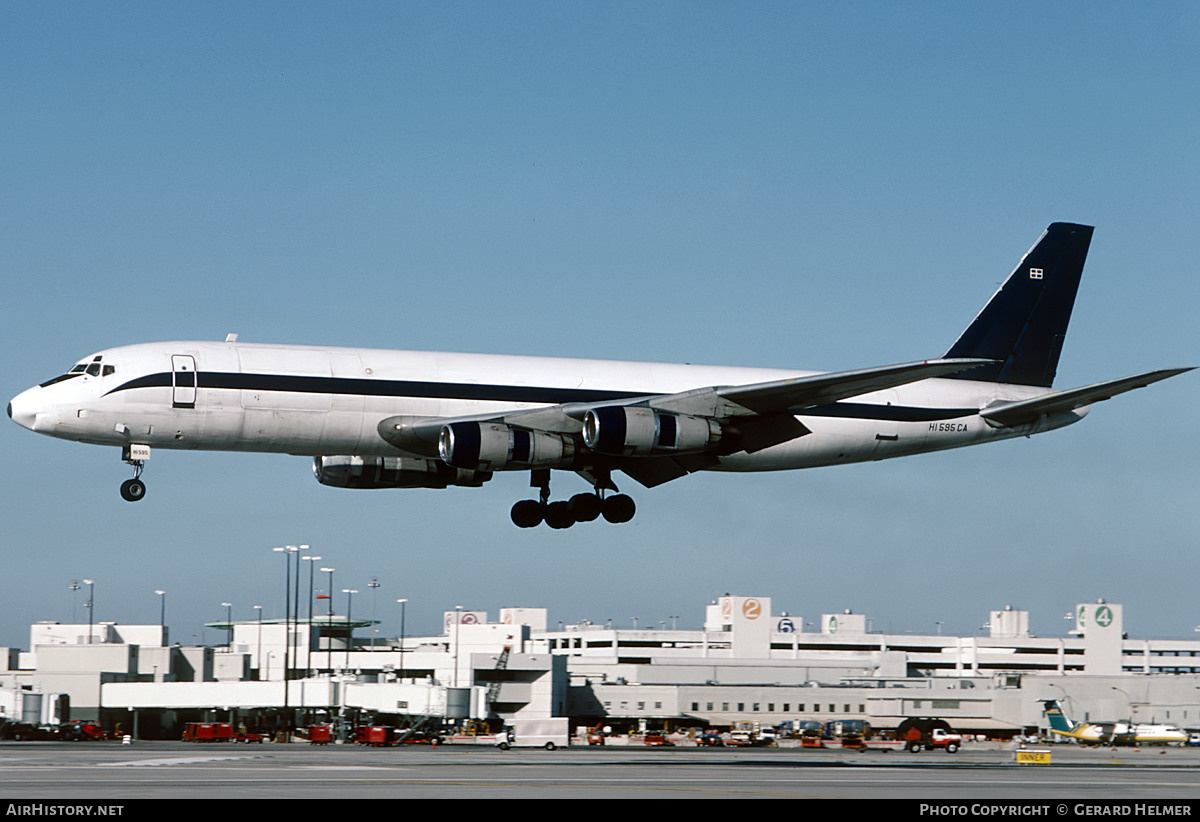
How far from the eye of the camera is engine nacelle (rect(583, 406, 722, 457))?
46.5 meters

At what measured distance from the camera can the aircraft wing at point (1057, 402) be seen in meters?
47.7

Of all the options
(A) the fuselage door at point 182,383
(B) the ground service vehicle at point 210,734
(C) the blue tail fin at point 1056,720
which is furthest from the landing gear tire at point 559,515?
(C) the blue tail fin at point 1056,720

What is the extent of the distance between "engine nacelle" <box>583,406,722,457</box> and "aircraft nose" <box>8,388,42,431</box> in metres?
17.7

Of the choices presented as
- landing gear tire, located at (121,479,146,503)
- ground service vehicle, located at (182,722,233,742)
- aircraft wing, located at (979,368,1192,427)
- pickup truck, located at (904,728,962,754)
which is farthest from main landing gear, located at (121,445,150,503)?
pickup truck, located at (904,728,962,754)

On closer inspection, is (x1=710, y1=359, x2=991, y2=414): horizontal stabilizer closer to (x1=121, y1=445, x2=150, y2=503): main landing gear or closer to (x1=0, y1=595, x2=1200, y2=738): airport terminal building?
(x1=121, y1=445, x2=150, y2=503): main landing gear

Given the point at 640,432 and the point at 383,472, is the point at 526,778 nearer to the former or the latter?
the point at 383,472

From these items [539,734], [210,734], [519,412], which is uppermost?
[519,412]

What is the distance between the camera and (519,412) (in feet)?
155

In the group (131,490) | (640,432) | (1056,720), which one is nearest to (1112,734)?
(1056,720)

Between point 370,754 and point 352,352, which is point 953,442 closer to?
point 352,352

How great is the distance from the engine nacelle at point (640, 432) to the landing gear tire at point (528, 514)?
7.15 meters

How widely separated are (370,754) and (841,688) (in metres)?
79.6

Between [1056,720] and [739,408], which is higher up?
[739,408]

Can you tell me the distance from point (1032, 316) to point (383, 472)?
27523 mm
